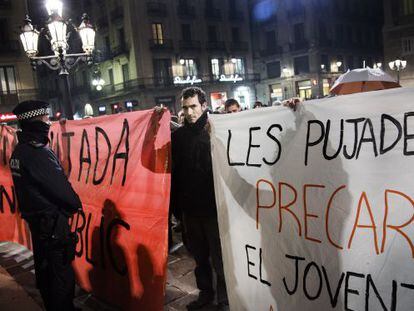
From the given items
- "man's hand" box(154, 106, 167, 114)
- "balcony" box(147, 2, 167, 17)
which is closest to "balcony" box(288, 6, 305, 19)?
"balcony" box(147, 2, 167, 17)

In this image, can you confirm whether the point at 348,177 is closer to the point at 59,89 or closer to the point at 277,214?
the point at 277,214

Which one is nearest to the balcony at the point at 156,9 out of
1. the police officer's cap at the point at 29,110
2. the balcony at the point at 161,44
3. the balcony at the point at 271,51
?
the balcony at the point at 161,44

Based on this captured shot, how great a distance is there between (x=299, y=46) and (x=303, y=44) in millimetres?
442

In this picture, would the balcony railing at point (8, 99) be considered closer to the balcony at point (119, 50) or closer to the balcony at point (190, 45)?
the balcony at point (119, 50)

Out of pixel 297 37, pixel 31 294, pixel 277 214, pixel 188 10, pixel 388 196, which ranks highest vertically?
pixel 188 10

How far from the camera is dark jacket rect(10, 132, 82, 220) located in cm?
323

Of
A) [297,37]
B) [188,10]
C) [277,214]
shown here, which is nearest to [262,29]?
[297,37]

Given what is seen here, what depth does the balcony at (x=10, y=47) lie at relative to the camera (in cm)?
3069

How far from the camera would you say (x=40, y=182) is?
10.6 feet

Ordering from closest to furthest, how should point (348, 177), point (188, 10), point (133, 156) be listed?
point (348, 177) < point (133, 156) < point (188, 10)

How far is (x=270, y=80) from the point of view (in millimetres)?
43875

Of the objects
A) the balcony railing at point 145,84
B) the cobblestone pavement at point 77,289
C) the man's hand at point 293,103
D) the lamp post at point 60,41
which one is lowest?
the cobblestone pavement at point 77,289

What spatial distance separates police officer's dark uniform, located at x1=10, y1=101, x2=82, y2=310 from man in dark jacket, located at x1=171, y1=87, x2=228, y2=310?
0.91 m

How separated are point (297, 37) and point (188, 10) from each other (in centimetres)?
1195
